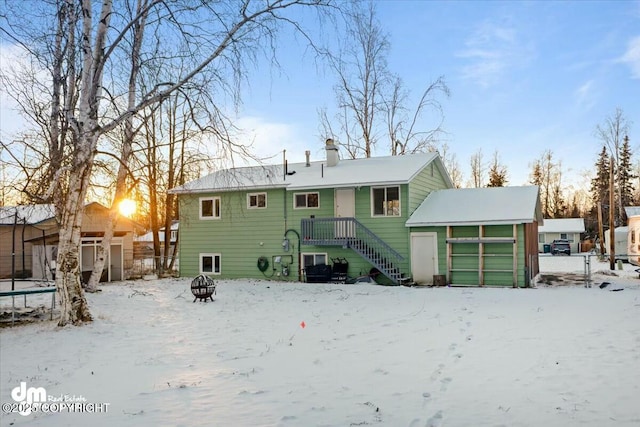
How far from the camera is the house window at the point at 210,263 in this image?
23.3 m

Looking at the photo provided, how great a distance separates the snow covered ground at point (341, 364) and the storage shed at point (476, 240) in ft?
14.4

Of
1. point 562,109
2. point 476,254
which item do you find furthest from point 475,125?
point 476,254

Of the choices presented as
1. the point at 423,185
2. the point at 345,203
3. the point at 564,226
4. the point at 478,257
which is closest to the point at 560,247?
the point at 564,226

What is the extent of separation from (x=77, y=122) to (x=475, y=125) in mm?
21604

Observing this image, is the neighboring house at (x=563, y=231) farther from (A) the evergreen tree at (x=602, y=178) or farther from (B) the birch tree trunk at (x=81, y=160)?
(B) the birch tree trunk at (x=81, y=160)

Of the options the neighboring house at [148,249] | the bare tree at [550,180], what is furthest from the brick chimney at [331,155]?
the bare tree at [550,180]

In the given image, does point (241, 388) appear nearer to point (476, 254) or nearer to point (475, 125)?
point (476, 254)

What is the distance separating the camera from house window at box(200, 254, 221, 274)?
23.3 metres

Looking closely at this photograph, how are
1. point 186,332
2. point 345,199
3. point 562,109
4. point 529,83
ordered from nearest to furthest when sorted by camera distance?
1. point 186,332
2. point 529,83
3. point 345,199
4. point 562,109

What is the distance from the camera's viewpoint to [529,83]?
18.0m

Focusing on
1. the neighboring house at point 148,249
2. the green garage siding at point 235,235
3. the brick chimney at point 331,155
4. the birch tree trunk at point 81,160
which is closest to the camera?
the birch tree trunk at point 81,160

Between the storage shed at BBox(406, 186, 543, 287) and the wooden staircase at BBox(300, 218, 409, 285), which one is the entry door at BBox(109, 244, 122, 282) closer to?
the wooden staircase at BBox(300, 218, 409, 285)

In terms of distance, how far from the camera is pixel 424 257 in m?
19.6

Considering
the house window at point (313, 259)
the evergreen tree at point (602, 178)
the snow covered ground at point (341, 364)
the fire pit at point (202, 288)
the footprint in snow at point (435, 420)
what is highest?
the evergreen tree at point (602, 178)
